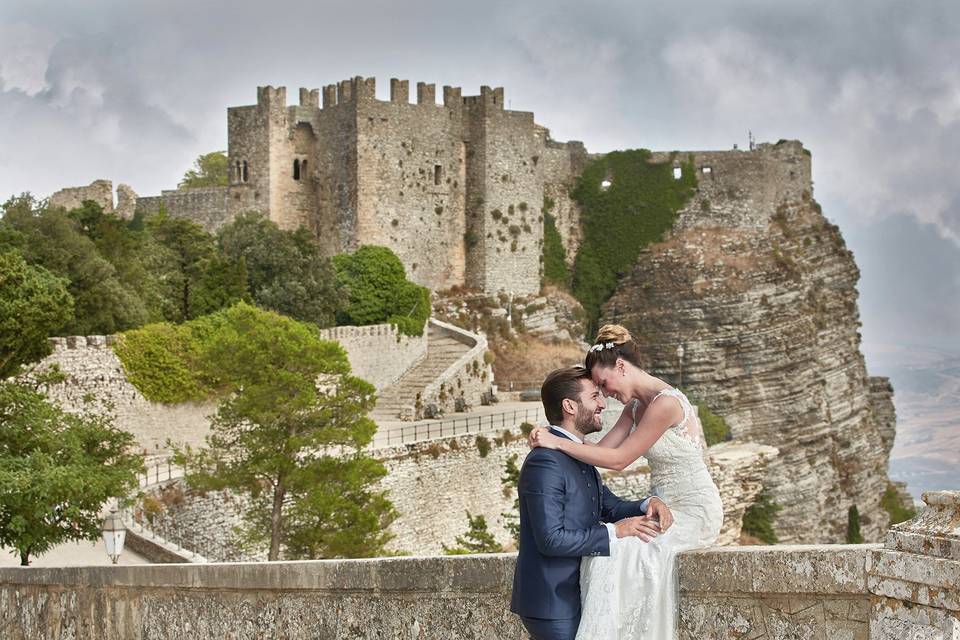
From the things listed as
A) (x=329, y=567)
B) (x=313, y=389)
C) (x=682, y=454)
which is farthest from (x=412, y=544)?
(x=682, y=454)

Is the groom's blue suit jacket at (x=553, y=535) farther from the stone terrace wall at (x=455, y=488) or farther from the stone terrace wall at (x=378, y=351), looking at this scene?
the stone terrace wall at (x=378, y=351)

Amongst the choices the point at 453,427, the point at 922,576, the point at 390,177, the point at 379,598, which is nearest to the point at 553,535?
the point at 922,576

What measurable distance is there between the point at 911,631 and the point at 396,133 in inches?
1520

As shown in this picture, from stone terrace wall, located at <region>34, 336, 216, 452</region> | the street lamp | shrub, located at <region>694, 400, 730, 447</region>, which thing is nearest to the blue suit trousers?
the street lamp

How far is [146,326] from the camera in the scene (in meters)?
28.0

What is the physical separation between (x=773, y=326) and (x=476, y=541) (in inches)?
912

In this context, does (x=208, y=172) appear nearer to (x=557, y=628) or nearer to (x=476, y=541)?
(x=476, y=541)

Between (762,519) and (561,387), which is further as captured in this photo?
(762,519)

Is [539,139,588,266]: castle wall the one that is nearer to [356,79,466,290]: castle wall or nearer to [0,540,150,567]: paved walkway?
[356,79,466,290]: castle wall

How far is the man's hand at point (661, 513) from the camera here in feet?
17.8

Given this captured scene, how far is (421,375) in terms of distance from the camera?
37188 millimetres

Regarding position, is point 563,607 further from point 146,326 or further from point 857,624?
point 146,326

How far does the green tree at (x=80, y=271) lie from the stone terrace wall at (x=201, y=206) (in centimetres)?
1189

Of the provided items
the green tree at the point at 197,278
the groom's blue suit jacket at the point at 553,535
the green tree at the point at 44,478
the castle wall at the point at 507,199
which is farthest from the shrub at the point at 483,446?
the groom's blue suit jacket at the point at 553,535
